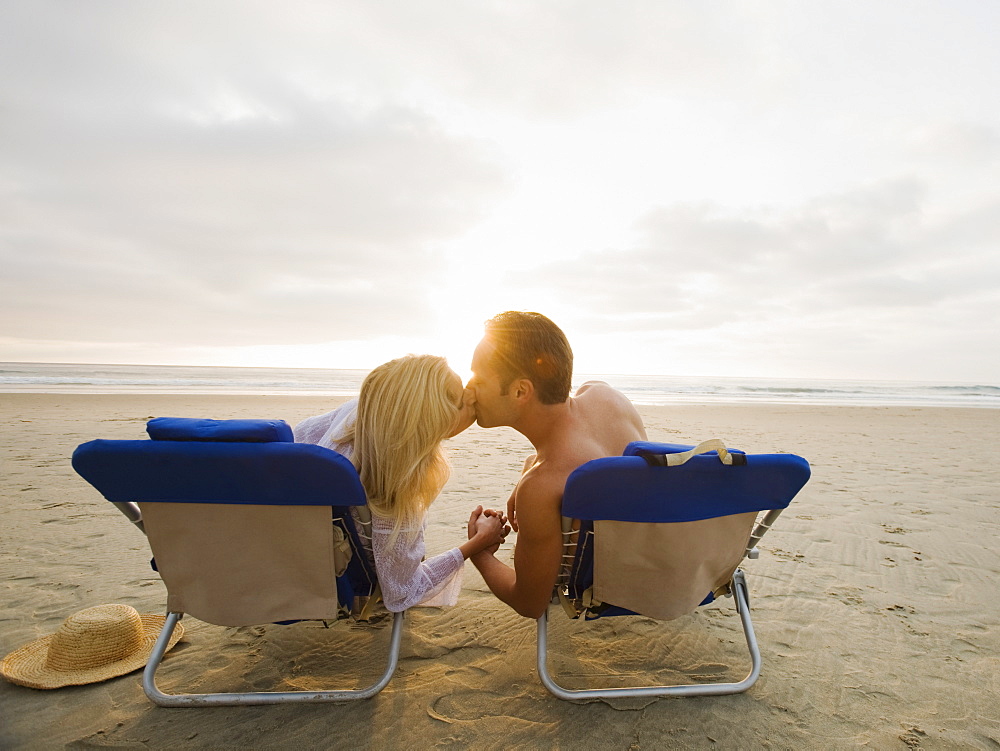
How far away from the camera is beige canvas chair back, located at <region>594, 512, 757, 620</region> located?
217 cm

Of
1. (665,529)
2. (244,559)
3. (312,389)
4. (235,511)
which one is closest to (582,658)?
(665,529)

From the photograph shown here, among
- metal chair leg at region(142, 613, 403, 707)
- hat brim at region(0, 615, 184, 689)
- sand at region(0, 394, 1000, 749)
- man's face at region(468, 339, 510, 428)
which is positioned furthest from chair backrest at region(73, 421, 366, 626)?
man's face at region(468, 339, 510, 428)

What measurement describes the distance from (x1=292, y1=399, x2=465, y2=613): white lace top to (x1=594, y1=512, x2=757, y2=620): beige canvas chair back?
0.70m

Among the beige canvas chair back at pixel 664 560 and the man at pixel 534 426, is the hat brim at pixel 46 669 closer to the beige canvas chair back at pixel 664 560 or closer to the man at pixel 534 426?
the man at pixel 534 426

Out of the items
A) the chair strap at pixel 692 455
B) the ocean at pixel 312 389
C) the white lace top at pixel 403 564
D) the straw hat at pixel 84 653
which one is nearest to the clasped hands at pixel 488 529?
the white lace top at pixel 403 564

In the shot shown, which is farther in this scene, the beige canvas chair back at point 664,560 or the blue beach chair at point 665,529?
the beige canvas chair back at point 664,560

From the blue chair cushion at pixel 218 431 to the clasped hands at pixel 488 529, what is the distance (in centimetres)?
111

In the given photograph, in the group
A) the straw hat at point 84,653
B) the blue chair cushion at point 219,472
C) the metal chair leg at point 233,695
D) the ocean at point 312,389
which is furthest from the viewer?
the ocean at point 312,389

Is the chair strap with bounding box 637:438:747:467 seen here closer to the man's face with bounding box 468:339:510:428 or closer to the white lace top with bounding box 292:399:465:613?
the man's face with bounding box 468:339:510:428

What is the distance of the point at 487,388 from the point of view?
2504mm

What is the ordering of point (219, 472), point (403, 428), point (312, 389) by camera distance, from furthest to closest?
1. point (312, 389)
2. point (403, 428)
3. point (219, 472)

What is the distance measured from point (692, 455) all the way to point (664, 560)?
1.76ft

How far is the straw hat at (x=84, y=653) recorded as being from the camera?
242cm

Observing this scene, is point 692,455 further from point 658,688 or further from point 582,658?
point 582,658
